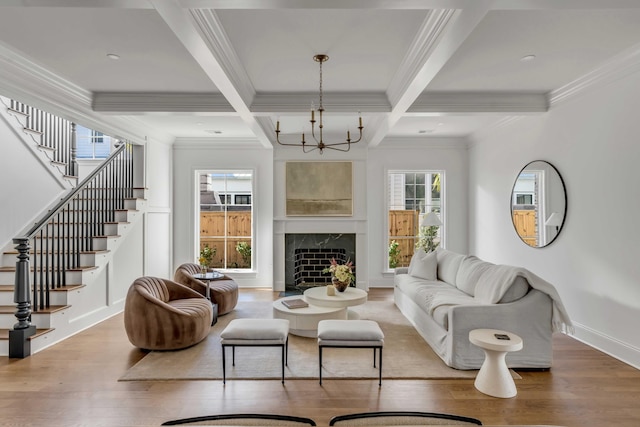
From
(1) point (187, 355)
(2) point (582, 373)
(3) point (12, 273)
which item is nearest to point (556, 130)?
(2) point (582, 373)

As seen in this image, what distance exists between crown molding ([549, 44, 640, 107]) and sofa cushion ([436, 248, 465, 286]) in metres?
2.22

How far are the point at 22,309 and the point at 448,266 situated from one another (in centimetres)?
484

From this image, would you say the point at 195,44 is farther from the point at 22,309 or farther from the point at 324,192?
the point at 324,192

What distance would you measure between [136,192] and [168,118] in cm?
130

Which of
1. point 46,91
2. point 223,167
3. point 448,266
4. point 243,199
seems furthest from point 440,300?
point 223,167

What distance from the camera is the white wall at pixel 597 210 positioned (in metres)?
3.35

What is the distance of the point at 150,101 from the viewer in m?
4.38

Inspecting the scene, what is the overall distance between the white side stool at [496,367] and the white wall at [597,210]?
1475mm

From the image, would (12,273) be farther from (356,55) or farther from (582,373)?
(582,373)

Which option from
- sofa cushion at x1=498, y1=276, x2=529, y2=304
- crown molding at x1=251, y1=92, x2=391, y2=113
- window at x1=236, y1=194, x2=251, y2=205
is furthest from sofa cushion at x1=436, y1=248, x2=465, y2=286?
window at x1=236, y1=194, x2=251, y2=205

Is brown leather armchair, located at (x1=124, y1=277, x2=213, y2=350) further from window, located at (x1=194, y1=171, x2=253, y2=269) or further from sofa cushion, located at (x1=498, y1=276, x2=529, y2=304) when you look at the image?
window, located at (x1=194, y1=171, x2=253, y2=269)

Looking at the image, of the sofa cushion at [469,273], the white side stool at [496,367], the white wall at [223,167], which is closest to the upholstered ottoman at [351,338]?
the white side stool at [496,367]

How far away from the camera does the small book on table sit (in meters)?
4.16

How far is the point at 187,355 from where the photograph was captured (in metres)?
3.49
